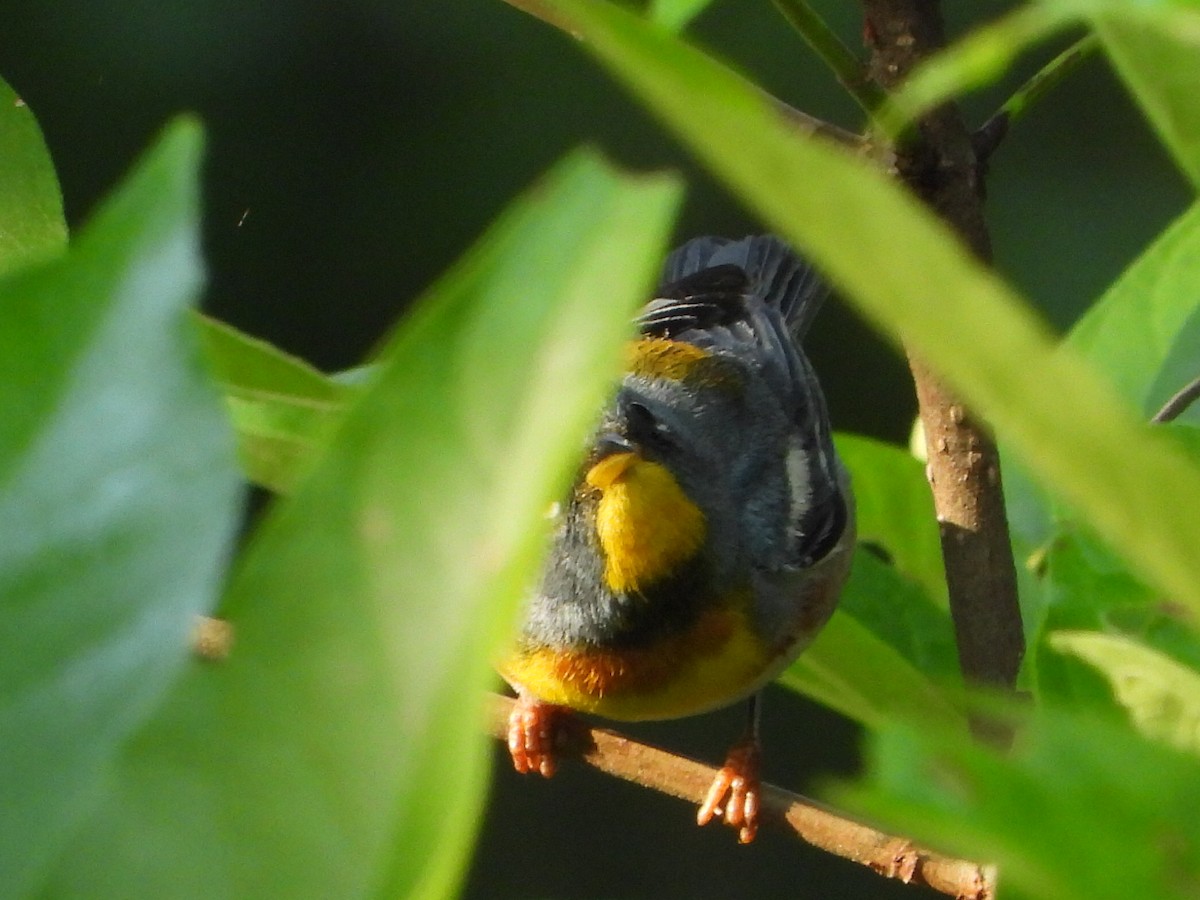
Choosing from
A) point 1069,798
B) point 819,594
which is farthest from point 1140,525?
point 819,594

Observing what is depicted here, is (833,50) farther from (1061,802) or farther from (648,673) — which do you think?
(648,673)

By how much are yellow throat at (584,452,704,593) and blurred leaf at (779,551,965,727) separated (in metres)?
0.49

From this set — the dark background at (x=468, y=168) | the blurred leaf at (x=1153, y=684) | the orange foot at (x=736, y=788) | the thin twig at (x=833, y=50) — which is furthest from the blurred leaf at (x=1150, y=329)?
the dark background at (x=468, y=168)

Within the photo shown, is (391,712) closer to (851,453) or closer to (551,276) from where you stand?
(551,276)

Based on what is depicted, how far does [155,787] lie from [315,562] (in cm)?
4

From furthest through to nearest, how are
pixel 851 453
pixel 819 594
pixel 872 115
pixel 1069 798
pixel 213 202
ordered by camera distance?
pixel 213 202, pixel 819 594, pixel 851 453, pixel 872 115, pixel 1069 798

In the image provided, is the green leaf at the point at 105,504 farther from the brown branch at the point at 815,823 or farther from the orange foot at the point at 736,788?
the orange foot at the point at 736,788

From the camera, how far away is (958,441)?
66 centimetres

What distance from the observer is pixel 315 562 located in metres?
0.19

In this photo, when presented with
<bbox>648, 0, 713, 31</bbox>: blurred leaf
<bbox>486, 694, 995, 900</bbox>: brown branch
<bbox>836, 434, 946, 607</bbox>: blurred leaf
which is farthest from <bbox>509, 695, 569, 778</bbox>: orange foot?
<bbox>648, 0, 713, 31</bbox>: blurred leaf

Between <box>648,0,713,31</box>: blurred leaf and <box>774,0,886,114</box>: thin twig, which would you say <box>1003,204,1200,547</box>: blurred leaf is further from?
<box>648,0,713,31</box>: blurred leaf

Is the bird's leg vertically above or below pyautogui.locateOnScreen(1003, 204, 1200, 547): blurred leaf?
below

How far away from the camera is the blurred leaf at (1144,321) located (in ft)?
2.00

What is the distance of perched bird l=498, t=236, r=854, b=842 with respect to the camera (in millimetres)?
1126
